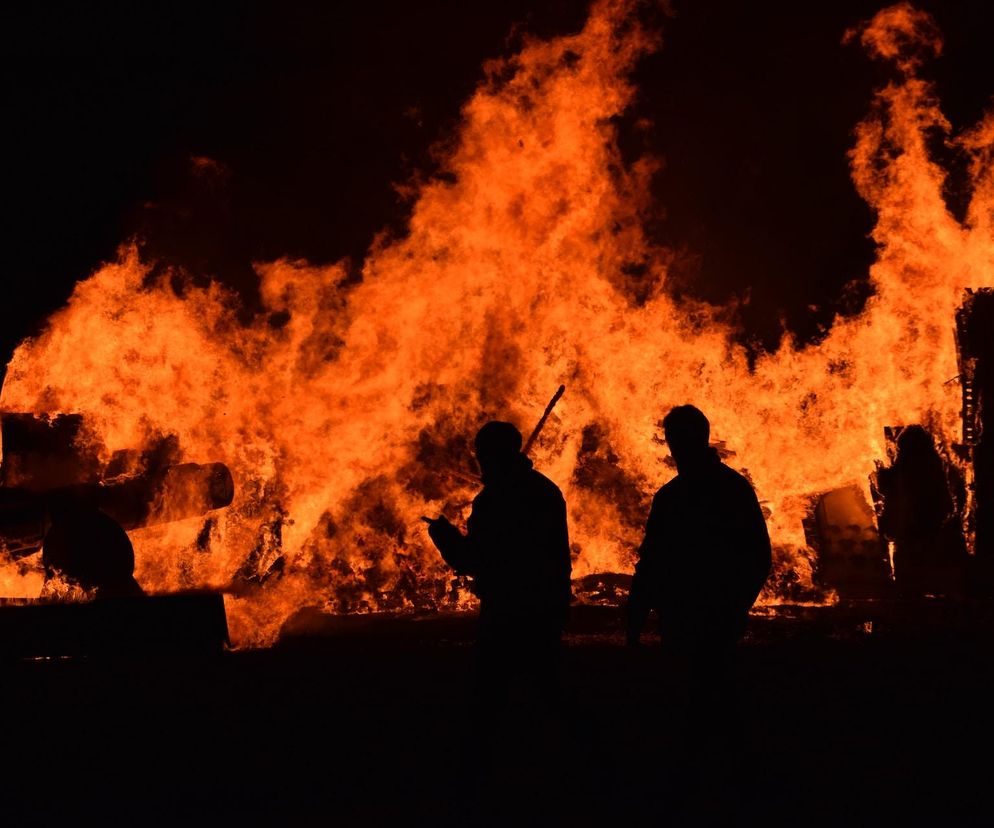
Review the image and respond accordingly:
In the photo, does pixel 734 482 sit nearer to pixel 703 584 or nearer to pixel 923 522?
pixel 703 584

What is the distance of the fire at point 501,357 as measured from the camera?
8.05 meters

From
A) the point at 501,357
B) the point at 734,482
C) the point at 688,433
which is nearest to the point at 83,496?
the point at 501,357

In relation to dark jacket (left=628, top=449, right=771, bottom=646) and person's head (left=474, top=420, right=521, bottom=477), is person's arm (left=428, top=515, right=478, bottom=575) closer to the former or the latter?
person's head (left=474, top=420, right=521, bottom=477)

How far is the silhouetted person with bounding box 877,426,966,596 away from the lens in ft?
22.0

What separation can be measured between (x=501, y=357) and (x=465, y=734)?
5542 mm

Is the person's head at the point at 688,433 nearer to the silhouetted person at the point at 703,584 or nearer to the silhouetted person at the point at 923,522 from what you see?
the silhouetted person at the point at 703,584

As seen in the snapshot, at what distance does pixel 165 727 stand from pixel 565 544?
8.24ft

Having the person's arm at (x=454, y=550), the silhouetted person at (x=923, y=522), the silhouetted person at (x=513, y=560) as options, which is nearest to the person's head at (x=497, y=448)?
the silhouetted person at (x=513, y=560)

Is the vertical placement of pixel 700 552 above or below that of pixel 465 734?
above

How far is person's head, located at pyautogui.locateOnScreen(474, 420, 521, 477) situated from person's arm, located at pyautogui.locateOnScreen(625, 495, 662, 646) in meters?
0.67

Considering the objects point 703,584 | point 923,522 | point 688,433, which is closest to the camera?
point 703,584

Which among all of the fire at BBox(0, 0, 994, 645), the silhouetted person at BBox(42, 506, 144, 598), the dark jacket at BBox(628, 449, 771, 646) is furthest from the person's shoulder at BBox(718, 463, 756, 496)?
the silhouetted person at BBox(42, 506, 144, 598)

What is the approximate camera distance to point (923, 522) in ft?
22.1

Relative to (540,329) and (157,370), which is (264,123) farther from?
(540,329)
